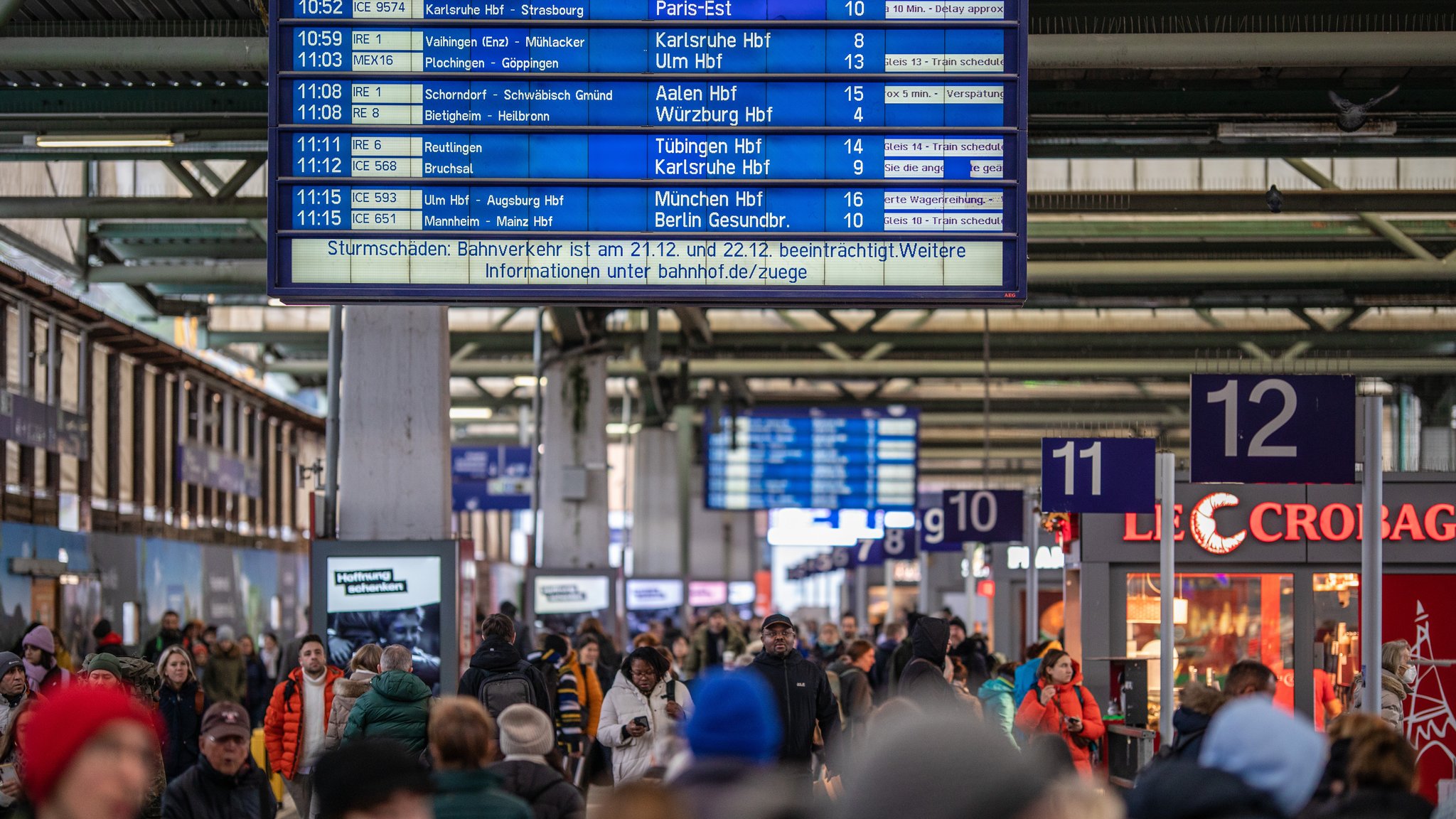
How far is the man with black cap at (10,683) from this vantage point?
407 inches

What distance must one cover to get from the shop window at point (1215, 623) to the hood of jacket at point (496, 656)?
826cm

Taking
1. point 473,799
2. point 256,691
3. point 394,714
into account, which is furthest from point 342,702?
point 256,691

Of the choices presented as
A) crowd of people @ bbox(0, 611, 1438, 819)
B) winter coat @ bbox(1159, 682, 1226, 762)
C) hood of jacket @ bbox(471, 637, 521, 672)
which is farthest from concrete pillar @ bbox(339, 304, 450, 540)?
winter coat @ bbox(1159, 682, 1226, 762)

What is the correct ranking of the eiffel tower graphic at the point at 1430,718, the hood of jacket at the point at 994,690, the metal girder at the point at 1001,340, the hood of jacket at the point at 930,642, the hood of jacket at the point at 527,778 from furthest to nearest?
the metal girder at the point at 1001,340 → the eiffel tower graphic at the point at 1430,718 → the hood of jacket at the point at 994,690 → the hood of jacket at the point at 930,642 → the hood of jacket at the point at 527,778

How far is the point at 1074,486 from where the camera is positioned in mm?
13109

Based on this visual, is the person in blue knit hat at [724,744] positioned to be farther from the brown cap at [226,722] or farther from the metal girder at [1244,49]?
the metal girder at [1244,49]

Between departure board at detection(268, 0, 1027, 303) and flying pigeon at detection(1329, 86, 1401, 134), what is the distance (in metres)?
4.44

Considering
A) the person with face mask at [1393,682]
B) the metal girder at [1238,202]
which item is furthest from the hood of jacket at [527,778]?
the metal girder at [1238,202]

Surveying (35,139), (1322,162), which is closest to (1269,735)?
(35,139)

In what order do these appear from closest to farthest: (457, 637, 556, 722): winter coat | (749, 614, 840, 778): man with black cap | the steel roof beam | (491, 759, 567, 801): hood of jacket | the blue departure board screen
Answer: (491, 759, 567, 801): hood of jacket → (749, 614, 840, 778): man with black cap → (457, 637, 556, 722): winter coat → the blue departure board screen → the steel roof beam

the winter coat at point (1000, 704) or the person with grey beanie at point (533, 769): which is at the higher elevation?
the person with grey beanie at point (533, 769)

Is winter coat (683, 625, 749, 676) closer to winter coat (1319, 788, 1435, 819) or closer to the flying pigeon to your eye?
the flying pigeon

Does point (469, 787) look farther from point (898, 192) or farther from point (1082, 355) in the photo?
point (1082, 355)

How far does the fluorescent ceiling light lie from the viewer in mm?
14516
